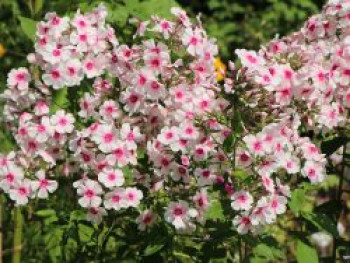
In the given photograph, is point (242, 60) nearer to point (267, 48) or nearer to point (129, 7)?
point (267, 48)

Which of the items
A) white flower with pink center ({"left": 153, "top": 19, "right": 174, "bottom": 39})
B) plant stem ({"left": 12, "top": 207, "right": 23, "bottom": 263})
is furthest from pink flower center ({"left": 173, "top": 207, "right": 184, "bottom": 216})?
plant stem ({"left": 12, "top": 207, "right": 23, "bottom": 263})

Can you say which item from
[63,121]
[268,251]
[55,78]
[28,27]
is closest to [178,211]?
[268,251]

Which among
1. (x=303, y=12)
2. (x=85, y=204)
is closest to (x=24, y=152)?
(x=85, y=204)

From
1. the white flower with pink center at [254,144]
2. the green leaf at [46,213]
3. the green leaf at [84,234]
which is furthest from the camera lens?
the green leaf at [46,213]

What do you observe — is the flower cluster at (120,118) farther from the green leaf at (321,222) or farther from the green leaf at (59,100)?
the green leaf at (321,222)

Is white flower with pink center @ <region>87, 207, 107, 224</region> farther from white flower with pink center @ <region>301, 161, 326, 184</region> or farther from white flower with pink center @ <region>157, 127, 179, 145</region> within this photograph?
white flower with pink center @ <region>301, 161, 326, 184</region>

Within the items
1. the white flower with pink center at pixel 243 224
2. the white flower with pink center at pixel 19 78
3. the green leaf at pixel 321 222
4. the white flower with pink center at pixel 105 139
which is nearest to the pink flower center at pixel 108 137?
the white flower with pink center at pixel 105 139
